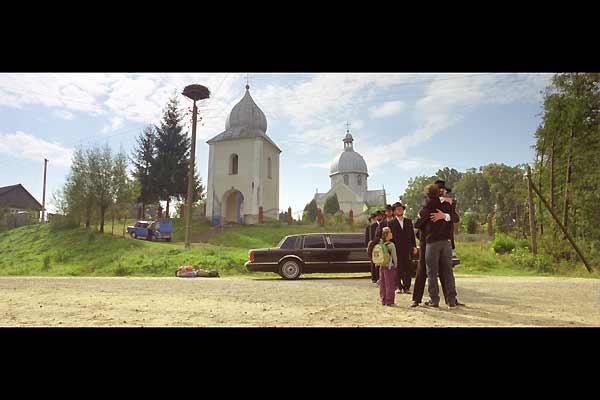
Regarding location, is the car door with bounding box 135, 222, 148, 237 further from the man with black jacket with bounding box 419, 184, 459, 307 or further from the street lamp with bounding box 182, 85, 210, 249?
the man with black jacket with bounding box 419, 184, 459, 307

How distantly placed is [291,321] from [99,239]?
15183mm

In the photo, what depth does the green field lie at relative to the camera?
13383 mm

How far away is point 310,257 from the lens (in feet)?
34.6

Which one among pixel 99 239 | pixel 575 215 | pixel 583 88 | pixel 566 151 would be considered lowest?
pixel 99 239

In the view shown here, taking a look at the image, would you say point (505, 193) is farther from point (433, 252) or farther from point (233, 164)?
point (433, 252)

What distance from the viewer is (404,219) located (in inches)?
260

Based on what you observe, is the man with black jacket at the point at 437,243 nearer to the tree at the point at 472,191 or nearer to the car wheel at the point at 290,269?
the car wheel at the point at 290,269

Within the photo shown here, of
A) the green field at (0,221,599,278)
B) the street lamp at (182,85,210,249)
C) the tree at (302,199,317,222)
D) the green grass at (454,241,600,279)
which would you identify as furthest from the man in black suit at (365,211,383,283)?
the tree at (302,199,317,222)

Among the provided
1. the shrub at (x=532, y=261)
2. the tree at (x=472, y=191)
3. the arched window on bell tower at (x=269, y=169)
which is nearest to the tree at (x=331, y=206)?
the arched window on bell tower at (x=269, y=169)

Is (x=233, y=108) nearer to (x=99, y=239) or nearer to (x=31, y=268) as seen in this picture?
(x=99, y=239)

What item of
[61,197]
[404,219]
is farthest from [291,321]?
[61,197]

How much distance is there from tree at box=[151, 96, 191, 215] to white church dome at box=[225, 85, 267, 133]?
3.38 m

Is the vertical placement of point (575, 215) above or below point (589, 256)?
above

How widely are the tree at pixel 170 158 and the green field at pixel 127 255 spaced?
704 centimetres
